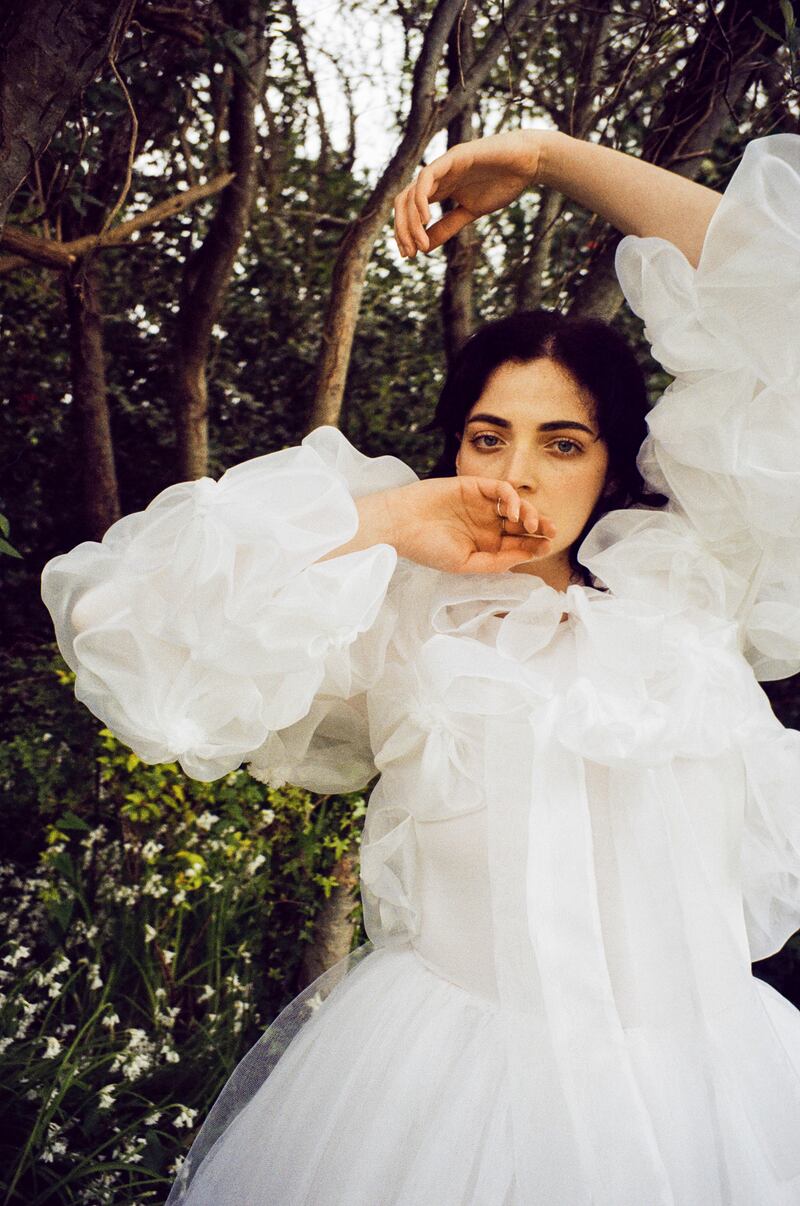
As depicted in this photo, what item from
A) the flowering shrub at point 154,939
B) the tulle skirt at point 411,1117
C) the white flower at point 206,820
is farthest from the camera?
the white flower at point 206,820

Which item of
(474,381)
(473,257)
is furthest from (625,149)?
(474,381)

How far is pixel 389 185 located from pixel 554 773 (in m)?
1.75

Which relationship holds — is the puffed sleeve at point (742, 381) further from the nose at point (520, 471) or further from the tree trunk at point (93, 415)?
the tree trunk at point (93, 415)

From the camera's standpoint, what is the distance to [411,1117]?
1.20 metres

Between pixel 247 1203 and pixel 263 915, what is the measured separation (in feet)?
4.83

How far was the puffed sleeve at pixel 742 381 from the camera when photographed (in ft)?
3.96

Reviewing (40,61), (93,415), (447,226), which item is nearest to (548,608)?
(447,226)

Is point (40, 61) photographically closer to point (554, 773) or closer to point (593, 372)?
point (593, 372)

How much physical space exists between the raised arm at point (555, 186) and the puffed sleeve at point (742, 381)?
0.10m

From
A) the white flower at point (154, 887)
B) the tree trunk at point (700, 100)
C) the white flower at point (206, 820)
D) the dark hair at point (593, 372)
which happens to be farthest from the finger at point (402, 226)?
the white flower at point (154, 887)

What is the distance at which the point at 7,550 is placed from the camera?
4.59ft

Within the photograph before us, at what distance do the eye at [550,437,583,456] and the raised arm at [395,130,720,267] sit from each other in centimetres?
30

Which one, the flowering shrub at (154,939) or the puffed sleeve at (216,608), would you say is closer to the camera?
the puffed sleeve at (216,608)

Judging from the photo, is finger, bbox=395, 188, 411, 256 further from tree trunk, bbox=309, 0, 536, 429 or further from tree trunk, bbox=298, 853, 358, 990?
tree trunk, bbox=298, 853, 358, 990
